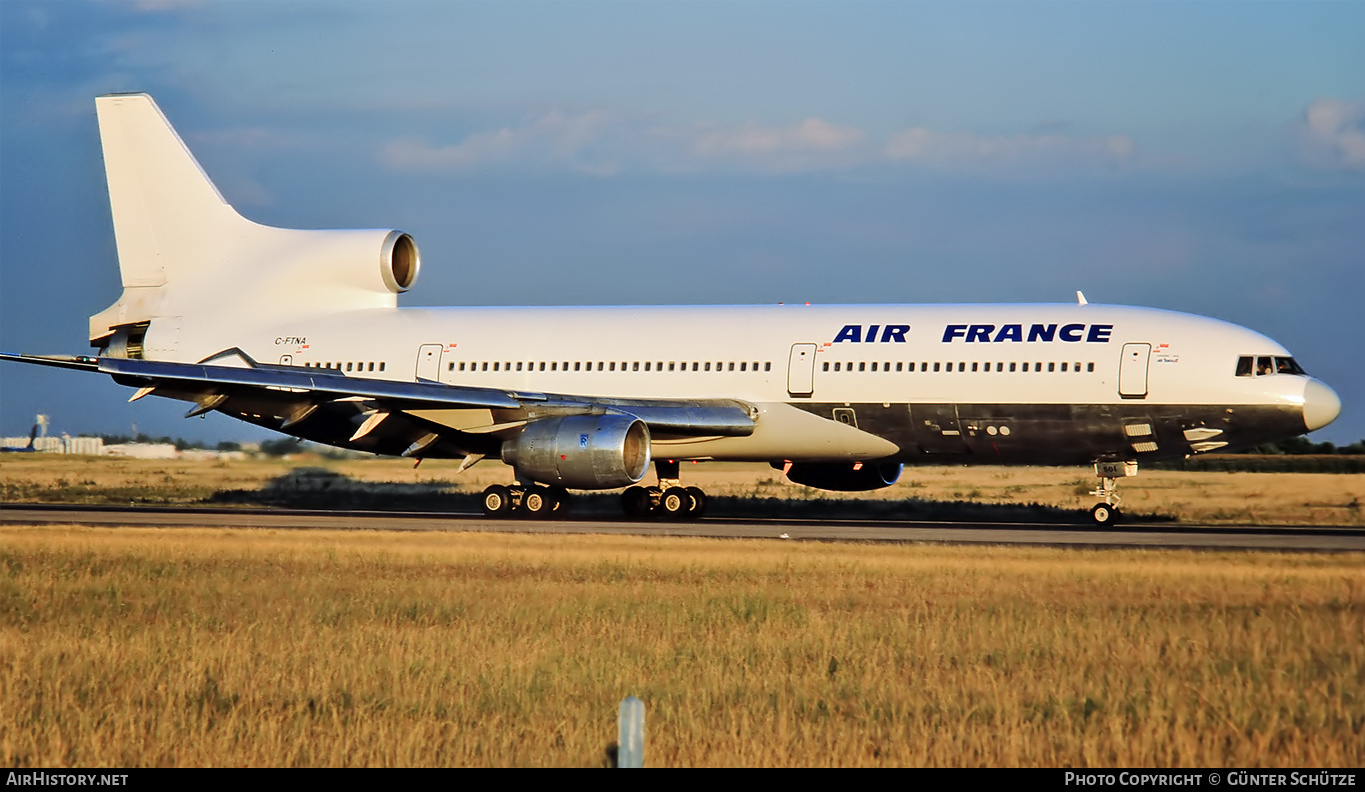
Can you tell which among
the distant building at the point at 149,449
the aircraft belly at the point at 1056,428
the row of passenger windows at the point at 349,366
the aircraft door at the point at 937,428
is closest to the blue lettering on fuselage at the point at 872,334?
the aircraft belly at the point at 1056,428

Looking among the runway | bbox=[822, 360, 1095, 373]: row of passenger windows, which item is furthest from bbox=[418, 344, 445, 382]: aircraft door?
bbox=[822, 360, 1095, 373]: row of passenger windows

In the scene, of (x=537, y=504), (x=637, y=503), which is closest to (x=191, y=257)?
(x=537, y=504)

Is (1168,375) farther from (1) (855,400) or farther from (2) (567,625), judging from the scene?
(2) (567,625)

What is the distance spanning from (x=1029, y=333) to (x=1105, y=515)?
374 centimetres

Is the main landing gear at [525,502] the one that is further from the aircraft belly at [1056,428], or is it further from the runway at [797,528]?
the aircraft belly at [1056,428]

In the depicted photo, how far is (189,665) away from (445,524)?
51.4 feet

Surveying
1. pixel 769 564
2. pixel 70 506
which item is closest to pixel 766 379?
pixel 769 564

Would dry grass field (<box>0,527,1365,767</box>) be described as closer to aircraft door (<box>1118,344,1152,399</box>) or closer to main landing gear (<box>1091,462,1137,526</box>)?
aircraft door (<box>1118,344,1152,399</box>)

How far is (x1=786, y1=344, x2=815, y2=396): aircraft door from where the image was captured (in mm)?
28172

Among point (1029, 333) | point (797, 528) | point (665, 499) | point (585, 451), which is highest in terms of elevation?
point (1029, 333)

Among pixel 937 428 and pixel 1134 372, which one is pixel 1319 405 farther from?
pixel 937 428

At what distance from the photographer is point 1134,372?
25.9 metres
